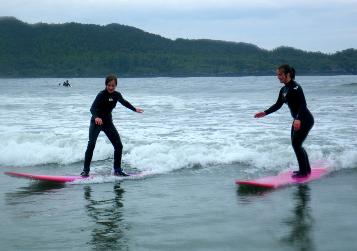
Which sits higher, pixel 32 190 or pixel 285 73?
pixel 285 73

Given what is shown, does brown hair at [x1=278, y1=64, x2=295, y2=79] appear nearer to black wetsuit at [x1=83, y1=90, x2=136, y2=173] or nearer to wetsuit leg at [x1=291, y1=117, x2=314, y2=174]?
wetsuit leg at [x1=291, y1=117, x2=314, y2=174]

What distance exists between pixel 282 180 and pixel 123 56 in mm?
127116

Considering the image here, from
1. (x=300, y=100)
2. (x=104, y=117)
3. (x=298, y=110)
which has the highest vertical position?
(x=300, y=100)

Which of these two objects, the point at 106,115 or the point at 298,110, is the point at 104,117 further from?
the point at 298,110

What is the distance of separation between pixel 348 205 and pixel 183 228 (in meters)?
2.11

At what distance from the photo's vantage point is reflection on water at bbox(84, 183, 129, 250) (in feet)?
16.7

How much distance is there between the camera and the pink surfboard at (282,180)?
24.7 ft

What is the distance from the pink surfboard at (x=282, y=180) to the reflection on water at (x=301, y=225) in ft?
1.68

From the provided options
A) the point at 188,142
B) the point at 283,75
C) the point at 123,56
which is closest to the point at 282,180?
the point at 283,75

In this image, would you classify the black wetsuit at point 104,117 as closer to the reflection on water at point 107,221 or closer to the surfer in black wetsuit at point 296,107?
the reflection on water at point 107,221

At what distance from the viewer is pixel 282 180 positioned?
7910mm

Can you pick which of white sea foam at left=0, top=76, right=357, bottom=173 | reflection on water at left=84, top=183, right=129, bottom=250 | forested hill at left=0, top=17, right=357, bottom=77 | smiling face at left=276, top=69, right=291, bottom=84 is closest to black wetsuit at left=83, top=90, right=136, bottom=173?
white sea foam at left=0, top=76, right=357, bottom=173

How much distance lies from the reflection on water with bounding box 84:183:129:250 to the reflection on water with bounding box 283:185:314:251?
153 centimetres

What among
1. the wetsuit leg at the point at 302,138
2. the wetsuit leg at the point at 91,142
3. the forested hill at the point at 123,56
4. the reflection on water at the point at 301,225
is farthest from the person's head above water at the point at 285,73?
the forested hill at the point at 123,56
